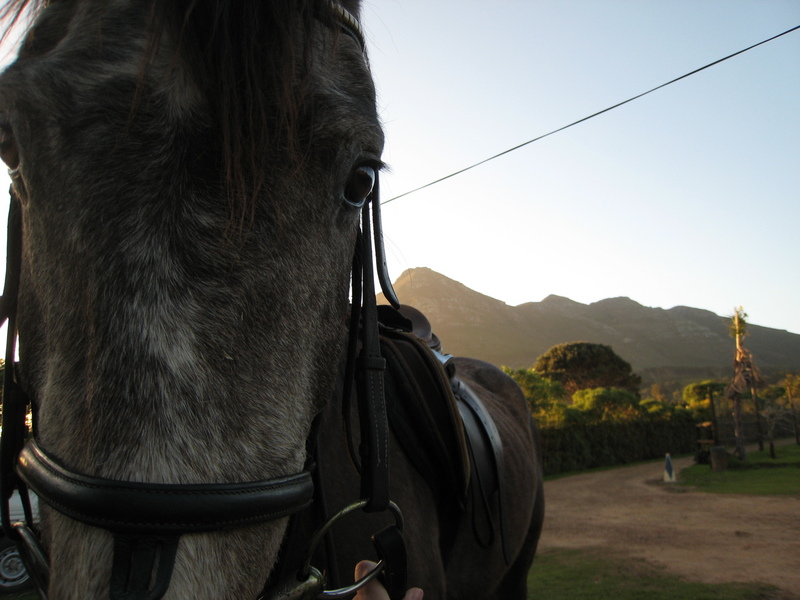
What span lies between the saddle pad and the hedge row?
18420 mm

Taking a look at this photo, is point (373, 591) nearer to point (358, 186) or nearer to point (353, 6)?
point (358, 186)

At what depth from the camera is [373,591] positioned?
1449mm

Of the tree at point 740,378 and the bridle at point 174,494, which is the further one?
the tree at point 740,378

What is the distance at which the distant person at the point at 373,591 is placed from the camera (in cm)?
142

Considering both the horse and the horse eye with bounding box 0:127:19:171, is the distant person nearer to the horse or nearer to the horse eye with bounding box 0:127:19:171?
the horse

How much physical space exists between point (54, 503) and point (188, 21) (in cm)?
103

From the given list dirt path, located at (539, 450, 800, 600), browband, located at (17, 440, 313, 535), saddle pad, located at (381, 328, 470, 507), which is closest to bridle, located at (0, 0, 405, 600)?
browband, located at (17, 440, 313, 535)

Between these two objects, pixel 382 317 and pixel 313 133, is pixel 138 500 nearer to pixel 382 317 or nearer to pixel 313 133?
pixel 313 133

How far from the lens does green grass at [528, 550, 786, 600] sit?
680cm

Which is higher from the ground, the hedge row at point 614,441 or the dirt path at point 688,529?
the dirt path at point 688,529

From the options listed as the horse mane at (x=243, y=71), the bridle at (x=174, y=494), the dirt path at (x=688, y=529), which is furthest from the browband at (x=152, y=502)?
the dirt path at (x=688, y=529)

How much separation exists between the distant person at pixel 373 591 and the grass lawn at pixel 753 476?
53.6 ft

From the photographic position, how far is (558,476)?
20375 mm

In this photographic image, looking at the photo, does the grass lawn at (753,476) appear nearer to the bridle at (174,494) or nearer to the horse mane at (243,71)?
the bridle at (174,494)
